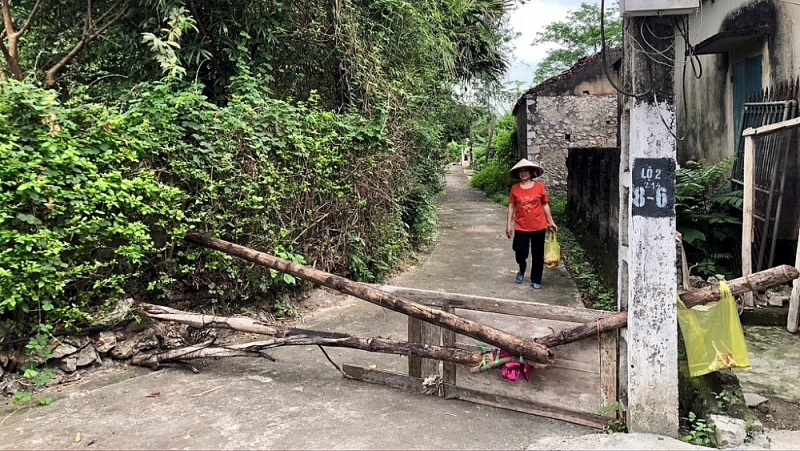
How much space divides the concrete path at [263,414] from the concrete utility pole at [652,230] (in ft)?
1.63

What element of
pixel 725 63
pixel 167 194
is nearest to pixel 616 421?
pixel 167 194

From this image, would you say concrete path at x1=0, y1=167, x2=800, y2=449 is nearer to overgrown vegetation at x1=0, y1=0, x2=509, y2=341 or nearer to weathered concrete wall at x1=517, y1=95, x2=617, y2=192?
overgrown vegetation at x1=0, y1=0, x2=509, y2=341

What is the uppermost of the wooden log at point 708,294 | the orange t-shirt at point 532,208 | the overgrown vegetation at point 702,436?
the orange t-shirt at point 532,208

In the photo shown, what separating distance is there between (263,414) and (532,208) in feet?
14.4

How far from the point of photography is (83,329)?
14.8 ft

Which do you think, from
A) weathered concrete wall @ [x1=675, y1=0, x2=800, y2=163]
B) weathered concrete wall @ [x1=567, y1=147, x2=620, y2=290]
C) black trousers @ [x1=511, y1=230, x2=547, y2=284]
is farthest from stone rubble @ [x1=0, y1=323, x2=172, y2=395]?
weathered concrete wall @ [x1=675, y1=0, x2=800, y2=163]

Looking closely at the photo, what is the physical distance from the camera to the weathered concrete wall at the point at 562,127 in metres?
18.2

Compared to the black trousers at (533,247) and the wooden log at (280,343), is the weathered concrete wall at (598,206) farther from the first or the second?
the wooden log at (280,343)

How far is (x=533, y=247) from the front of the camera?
7348mm

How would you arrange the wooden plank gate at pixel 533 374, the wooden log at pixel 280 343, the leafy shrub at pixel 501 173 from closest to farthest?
the wooden plank gate at pixel 533 374 < the wooden log at pixel 280 343 < the leafy shrub at pixel 501 173

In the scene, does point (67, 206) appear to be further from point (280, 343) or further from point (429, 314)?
point (429, 314)

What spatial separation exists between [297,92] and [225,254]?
3341 mm

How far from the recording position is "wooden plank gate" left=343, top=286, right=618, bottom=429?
3572 mm

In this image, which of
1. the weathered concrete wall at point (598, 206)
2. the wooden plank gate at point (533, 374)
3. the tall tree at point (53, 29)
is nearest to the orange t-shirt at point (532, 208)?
the weathered concrete wall at point (598, 206)
